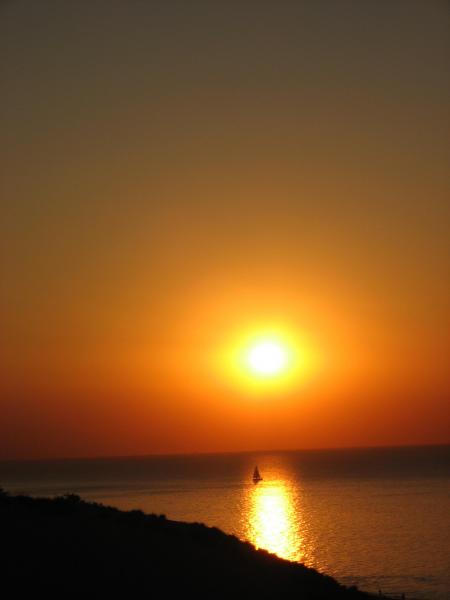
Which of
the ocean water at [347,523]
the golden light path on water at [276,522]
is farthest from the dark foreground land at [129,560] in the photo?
the golden light path on water at [276,522]

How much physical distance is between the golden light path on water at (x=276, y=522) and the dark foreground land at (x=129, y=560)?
101 ft

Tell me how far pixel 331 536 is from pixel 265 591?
166 ft

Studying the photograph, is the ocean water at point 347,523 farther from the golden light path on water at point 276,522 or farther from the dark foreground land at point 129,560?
the dark foreground land at point 129,560

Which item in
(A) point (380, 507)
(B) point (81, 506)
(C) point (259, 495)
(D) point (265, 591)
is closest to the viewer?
(D) point (265, 591)

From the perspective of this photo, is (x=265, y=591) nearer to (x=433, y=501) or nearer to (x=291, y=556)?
(x=291, y=556)

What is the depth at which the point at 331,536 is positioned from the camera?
7212cm

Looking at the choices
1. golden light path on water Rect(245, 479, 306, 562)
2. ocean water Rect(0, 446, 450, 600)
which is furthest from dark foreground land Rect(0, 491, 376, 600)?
golden light path on water Rect(245, 479, 306, 562)

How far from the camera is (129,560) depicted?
23.7 meters

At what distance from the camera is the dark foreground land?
21234 millimetres

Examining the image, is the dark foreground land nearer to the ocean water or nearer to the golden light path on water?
the ocean water

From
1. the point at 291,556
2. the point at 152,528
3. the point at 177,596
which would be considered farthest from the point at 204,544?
the point at 291,556

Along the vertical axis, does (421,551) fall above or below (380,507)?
below

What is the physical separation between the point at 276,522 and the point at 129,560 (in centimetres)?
6824

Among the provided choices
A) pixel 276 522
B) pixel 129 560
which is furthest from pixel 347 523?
pixel 129 560
